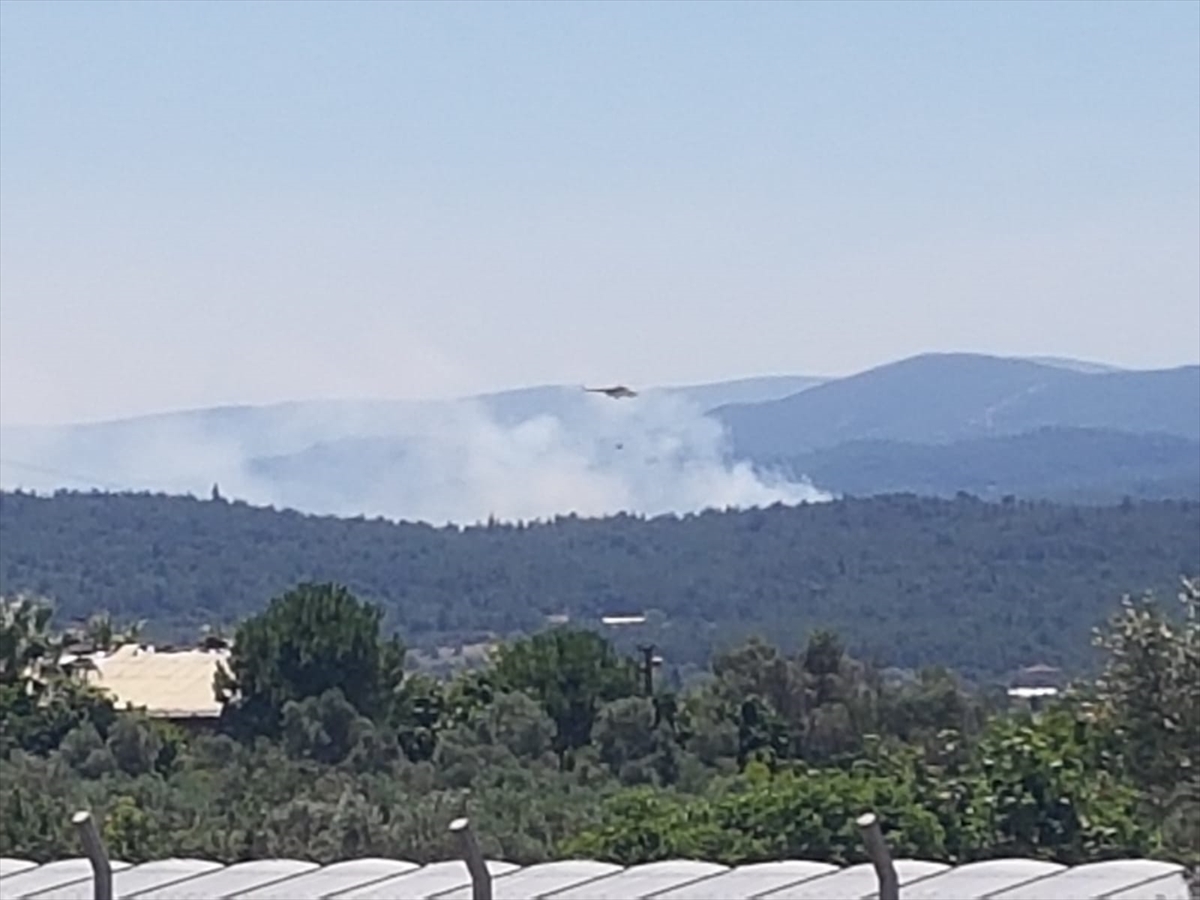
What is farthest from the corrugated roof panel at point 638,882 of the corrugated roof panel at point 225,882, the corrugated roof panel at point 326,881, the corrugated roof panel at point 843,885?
the corrugated roof panel at point 225,882

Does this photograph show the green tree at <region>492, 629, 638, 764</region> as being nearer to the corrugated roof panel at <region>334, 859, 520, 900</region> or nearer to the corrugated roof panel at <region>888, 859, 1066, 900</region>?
the corrugated roof panel at <region>334, 859, 520, 900</region>

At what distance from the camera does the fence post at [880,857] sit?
10469 mm

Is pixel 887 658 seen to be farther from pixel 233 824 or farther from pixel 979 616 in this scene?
pixel 233 824

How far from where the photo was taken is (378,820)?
27.2 meters

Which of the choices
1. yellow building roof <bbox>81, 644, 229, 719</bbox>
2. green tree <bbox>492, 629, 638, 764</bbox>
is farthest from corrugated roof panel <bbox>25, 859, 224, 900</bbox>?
yellow building roof <bbox>81, 644, 229, 719</bbox>

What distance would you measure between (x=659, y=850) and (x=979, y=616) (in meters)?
167

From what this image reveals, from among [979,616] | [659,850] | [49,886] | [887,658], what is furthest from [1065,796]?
[979,616]

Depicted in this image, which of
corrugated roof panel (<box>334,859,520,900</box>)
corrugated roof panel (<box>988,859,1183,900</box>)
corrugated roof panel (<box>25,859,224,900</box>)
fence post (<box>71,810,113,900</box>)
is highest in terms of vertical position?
A: fence post (<box>71,810,113,900</box>)

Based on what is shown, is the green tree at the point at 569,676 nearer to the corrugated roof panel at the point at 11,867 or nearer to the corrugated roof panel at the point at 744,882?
the corrugated roof panel at the point at 11,867

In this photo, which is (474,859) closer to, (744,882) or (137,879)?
(744,882)

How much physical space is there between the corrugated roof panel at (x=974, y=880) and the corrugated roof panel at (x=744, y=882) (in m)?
0.51

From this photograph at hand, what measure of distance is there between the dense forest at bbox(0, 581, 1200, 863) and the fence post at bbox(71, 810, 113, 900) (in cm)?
599

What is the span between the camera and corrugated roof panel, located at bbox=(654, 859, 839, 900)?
11.9 m

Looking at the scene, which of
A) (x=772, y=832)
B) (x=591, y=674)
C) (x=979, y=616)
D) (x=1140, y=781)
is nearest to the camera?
(x=1140, y=781)
